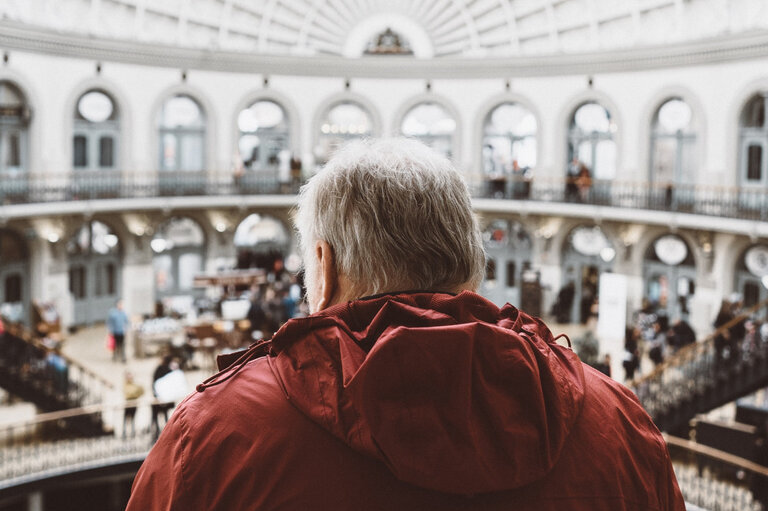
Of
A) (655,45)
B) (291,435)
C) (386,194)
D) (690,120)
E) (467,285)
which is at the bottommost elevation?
(291,435)

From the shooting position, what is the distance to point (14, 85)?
71.6 ft

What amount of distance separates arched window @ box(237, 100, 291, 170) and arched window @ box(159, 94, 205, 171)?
1.45m

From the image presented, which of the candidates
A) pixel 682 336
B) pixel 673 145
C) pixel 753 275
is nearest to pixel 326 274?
pixel 682 336

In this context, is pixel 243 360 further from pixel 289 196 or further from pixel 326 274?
pixel 289 196

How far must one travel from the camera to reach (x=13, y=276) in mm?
22062

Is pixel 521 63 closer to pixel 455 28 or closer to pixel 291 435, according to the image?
pixel 455 28

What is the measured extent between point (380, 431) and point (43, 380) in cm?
1560

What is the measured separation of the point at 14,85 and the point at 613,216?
16936 mm

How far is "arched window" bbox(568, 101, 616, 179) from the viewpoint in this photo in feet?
83.0

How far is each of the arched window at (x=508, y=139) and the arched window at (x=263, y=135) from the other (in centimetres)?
681

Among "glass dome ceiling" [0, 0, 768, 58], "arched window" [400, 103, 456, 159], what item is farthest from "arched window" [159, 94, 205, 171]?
"arched window" [400, 103, 456, 159]

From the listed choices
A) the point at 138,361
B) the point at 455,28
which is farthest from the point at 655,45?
the point at 138,361

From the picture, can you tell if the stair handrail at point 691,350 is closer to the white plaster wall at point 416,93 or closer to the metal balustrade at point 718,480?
the metal balustrade at point 718,480

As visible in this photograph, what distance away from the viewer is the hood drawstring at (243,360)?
5.10ft
